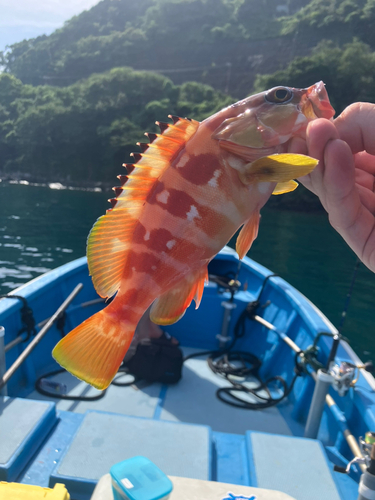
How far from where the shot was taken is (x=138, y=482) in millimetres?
1292

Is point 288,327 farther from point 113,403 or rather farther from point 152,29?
point 152,29

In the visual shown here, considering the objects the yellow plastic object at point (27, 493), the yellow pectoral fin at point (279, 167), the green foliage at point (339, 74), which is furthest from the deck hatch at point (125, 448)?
the green foliage at point (339, 74)

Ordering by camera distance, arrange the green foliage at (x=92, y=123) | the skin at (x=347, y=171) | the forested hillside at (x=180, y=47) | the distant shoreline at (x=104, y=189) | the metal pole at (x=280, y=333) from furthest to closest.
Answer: the forested hillside at (x=180, y=47) → the green foliage at (x=92, y=123) → the distant shoreline at (x=104, y=189) → the metal pole at (x=280, y=333) → the skin at (x=347, y=171)

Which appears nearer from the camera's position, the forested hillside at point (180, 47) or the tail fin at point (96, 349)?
the tail fin at point (96, 349)

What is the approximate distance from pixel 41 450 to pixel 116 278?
5.85 feet

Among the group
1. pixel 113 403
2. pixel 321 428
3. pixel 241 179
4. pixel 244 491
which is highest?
pixel 241 179

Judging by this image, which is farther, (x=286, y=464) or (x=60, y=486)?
(x=286, y=464)

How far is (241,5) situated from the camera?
244 feet

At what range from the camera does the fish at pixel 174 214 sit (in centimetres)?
113

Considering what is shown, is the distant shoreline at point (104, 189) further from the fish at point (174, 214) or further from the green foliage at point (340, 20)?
the green foliage at point (340, 20)

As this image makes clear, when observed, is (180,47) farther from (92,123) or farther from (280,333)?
(280,333)

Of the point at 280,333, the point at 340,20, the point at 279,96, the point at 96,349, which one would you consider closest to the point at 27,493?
the point at 96,349

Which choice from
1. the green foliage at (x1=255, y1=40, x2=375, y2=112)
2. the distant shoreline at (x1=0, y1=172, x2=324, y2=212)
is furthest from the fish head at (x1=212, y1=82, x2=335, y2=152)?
the green foliage at (x1=255, y1=40, x2=375, y2=112)

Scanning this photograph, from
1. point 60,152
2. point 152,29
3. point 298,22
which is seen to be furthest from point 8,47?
point 298,22
